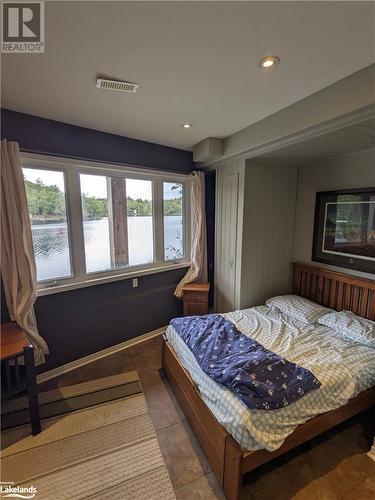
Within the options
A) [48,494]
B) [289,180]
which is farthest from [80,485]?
[289,180]

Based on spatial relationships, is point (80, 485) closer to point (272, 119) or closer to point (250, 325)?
point (250, 325)

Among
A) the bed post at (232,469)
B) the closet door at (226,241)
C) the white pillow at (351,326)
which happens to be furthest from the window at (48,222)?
the white pillow at (351,326)

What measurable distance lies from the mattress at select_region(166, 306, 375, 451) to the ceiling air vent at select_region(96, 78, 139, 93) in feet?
7.12

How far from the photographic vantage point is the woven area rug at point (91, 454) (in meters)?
1.53

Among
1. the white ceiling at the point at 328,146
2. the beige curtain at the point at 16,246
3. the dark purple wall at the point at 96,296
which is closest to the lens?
the white ceiling at the point at 328,146

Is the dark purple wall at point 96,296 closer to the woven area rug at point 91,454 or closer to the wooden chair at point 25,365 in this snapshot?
the wooden chair at point 25,365

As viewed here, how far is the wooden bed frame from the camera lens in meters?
1.42

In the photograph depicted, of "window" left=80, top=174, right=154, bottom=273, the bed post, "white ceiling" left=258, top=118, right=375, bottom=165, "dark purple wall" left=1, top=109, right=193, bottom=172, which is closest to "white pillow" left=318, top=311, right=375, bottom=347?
the bed post

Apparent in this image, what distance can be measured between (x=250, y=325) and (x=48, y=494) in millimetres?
2009

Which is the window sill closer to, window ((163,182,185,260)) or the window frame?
the window frame

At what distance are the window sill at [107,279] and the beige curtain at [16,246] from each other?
20cm

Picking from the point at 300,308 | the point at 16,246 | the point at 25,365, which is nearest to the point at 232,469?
the point at 25,365

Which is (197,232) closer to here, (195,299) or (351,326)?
(195,299)

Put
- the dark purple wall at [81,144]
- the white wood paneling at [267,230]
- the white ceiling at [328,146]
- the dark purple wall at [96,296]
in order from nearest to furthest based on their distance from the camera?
1. the white ceiling at [328,146]
2. the dark purple wall at [81,144]
3. the dark purple wall at [96,296]
4. the white wood paneling at [267,230]
